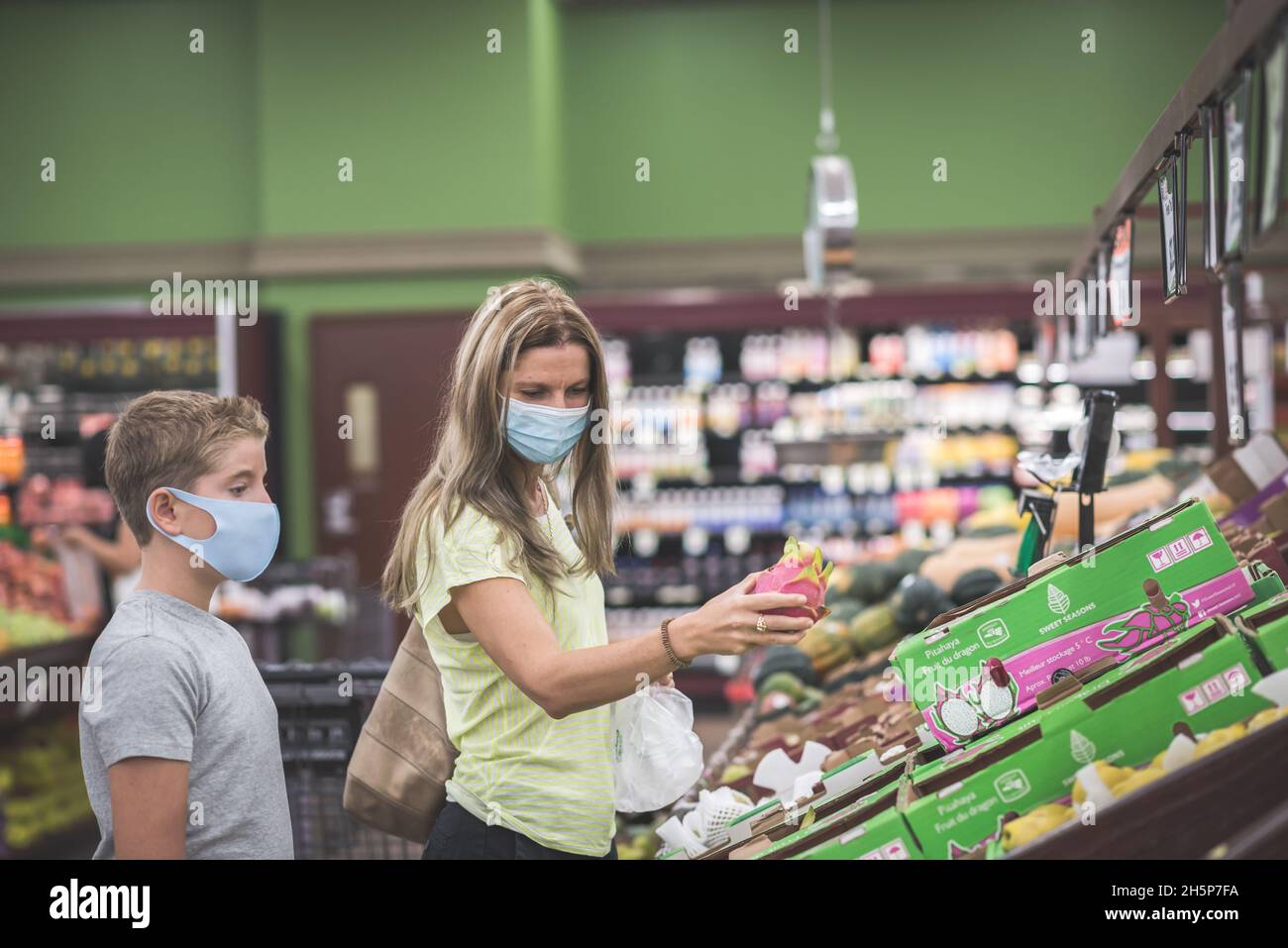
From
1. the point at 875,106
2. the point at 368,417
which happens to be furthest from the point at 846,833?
the point at 875,106

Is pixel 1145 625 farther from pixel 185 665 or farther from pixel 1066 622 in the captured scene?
pixel 185 665

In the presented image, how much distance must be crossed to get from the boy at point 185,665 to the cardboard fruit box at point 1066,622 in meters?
0.89

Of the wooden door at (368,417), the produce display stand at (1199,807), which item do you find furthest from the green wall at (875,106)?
the produce display stand at (1199,807)

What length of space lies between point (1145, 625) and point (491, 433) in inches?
38.0

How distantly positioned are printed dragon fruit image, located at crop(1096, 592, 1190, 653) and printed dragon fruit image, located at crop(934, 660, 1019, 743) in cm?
16

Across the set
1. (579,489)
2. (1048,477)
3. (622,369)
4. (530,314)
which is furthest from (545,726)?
(622,369)

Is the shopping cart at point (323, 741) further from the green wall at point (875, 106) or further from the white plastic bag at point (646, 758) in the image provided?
the green wall at point (875, 106)

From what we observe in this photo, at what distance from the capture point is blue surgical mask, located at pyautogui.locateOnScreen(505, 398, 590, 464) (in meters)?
1.73

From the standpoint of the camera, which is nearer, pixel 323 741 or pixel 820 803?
pixel 820 803

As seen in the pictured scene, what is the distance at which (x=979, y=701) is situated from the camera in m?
1.83

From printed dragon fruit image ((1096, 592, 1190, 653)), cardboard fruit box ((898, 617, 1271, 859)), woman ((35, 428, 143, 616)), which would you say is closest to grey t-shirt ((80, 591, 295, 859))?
cardboard fruit box ((898, 617, 1271, 859))

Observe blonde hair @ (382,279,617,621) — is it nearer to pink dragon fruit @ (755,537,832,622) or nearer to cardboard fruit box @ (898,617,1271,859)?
pink dragon fruit @ (755,537,832,622)

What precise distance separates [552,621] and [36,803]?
15.3 ft
